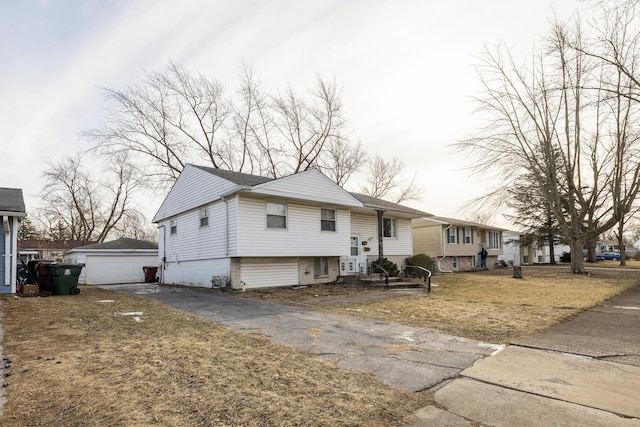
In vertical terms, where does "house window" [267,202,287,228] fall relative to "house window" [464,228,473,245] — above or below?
above

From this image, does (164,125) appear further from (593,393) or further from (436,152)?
(593,393)

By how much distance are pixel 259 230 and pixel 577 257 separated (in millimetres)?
22261

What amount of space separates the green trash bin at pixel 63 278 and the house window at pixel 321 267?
9464mm

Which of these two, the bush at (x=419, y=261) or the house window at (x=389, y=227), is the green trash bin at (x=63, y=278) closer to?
the house window at (x=389, y=227)

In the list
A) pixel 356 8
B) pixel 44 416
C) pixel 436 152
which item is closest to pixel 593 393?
pixel 44 416

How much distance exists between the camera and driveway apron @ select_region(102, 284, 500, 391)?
4.78 metres

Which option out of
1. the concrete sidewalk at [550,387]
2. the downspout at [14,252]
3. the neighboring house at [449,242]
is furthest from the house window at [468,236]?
the downspout at [14,252]

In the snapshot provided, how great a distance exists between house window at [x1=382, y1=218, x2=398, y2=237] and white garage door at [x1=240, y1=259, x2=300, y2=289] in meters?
7.73

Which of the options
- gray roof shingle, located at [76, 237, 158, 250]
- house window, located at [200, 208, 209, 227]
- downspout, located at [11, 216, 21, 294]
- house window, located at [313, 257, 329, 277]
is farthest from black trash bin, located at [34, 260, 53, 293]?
gray roof shingle, located at [76, 237, 158, 250]

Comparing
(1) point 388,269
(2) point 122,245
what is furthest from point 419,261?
(2) point 122,245

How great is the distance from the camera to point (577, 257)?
81.6ft

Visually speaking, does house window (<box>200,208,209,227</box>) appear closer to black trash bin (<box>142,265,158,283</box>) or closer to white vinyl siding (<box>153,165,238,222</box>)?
white vinyl siding (<box>153,165,238,222</box>)

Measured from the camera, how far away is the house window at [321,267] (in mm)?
17438

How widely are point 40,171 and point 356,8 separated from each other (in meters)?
39.1
